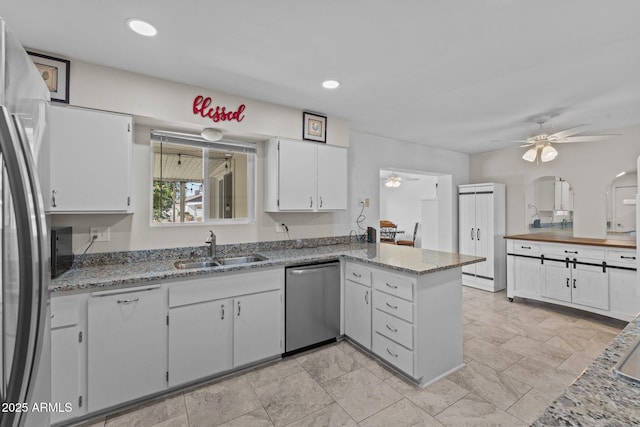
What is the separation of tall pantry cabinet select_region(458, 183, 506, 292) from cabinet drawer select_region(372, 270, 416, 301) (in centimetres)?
297

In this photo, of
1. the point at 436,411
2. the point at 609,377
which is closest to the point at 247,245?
the point at 436,411

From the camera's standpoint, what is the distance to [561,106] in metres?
2.99

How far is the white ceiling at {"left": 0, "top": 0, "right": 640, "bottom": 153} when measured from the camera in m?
1.60

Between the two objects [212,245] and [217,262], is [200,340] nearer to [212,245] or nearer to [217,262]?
[217,262]

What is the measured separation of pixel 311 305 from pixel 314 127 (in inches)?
76.4

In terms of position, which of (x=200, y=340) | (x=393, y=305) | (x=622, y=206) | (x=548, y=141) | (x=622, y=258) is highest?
(x=548, y=141)

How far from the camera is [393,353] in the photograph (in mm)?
2385

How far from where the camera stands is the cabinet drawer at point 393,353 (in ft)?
7.37

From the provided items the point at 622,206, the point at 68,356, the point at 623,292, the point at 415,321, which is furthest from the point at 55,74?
the point at 622,206

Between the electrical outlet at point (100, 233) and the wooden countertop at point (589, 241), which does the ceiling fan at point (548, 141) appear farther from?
the electrical outlet at point (100, 233)

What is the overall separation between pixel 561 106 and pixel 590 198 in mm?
1877

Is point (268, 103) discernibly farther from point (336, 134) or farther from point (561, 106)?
point (561, 106)

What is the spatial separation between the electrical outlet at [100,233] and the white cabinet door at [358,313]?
2.20 meters

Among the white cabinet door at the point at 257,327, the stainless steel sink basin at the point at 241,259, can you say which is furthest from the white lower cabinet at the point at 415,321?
the stainless steel sink basin at the point at 241,259
